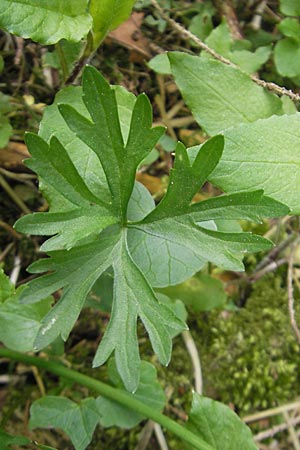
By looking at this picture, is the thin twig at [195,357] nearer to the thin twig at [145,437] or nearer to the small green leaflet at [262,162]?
the thin twig at [145,437]

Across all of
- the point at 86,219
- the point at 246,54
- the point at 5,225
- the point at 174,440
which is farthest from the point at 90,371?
the point at 246,54

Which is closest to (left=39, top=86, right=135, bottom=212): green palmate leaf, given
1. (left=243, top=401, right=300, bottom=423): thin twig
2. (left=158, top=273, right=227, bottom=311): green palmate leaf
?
(left=158, top=273, right=227, bottom=311): green palmate leaf

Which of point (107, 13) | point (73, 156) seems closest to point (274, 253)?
point (73, 156)

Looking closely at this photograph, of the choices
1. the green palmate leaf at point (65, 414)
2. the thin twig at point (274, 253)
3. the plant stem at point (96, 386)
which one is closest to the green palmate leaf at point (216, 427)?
the plant stem at point (96, 386)

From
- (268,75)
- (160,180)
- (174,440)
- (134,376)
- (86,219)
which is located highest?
(268,75)

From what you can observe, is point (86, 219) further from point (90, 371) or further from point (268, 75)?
point (268, 75)

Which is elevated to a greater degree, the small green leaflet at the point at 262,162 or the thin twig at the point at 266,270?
the small green leaflet at the point at 262,162

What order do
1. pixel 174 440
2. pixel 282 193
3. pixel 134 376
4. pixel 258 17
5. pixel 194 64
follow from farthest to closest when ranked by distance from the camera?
pixel 258 17 → pixel 174 440 → pixel 194 64 → pixel 282 193 → pixel 134 376
